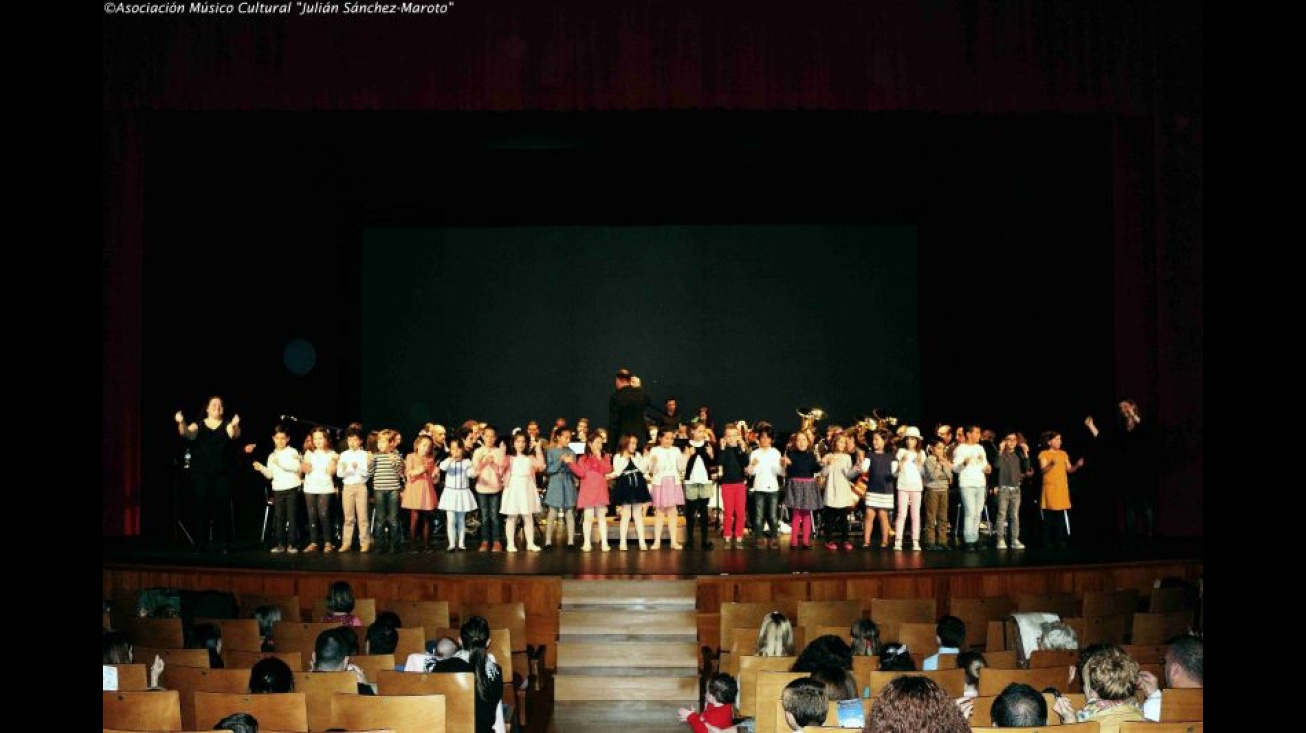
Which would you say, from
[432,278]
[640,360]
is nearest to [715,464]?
[640,360]

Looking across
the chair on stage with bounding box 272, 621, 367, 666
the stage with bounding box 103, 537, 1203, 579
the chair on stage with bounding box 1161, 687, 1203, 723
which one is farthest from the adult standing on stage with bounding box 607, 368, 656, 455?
the chair on stage with bounding box 1161, 687, 1203, 723

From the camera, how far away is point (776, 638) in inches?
256

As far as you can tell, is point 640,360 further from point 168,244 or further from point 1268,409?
point 1268,409

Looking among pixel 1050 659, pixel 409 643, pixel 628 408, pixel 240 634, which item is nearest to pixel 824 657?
pixel 1050 659

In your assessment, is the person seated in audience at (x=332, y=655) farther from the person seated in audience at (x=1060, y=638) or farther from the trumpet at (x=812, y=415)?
the trumpet at (x=812, y=415)

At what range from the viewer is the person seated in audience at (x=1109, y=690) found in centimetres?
484

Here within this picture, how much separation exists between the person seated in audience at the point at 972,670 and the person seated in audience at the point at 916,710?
8.30 ft

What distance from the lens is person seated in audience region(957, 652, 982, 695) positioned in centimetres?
578

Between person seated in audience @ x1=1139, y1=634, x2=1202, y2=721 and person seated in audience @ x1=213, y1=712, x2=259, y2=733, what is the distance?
3482mm

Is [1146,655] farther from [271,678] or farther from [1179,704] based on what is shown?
[271,678]

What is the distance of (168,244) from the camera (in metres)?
13.6

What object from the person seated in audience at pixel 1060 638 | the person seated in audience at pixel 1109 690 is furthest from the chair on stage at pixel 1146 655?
the person seated in audience at pixel 1109 690

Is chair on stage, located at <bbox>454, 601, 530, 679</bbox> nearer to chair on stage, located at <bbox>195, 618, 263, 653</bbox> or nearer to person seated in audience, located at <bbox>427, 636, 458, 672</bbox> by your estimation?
chair on stage, located at <bbox>195, 618, 263, 653</bbox>

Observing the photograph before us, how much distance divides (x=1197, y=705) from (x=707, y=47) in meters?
8.76
